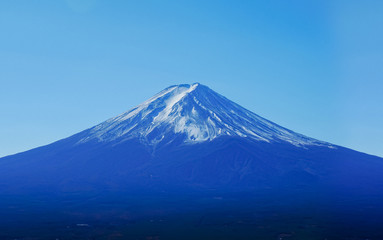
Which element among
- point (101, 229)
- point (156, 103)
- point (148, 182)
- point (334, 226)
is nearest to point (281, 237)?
point (334, 226)

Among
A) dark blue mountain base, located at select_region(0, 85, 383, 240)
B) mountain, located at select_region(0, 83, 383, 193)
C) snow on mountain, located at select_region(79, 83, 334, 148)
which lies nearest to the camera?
dark blue mountain base, located at select_region(0, 85, 383, 240)

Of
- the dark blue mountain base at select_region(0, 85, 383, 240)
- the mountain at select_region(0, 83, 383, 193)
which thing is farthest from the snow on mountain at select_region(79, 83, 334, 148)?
the dark blue mountain base at select_region(0, 85, 383, 240)

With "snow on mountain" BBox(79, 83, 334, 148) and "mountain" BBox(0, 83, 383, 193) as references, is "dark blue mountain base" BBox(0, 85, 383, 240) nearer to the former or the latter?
"mountain" BBox(0, 83, 383, 193)

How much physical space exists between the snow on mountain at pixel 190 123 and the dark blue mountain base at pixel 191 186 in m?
0.77

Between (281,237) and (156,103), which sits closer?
(281,237)

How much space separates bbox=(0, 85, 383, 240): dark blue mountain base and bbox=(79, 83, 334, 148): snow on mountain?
77 cm

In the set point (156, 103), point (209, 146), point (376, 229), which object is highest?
point (156, 103)

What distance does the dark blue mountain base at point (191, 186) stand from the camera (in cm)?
6053

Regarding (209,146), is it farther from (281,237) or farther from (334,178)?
(281,237)

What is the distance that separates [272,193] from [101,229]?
2263 inches

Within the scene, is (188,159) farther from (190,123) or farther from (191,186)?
(190,123)

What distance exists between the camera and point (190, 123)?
157375mm

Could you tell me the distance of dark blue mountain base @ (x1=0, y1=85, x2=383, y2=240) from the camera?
60.5m

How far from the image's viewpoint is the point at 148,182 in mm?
121375
